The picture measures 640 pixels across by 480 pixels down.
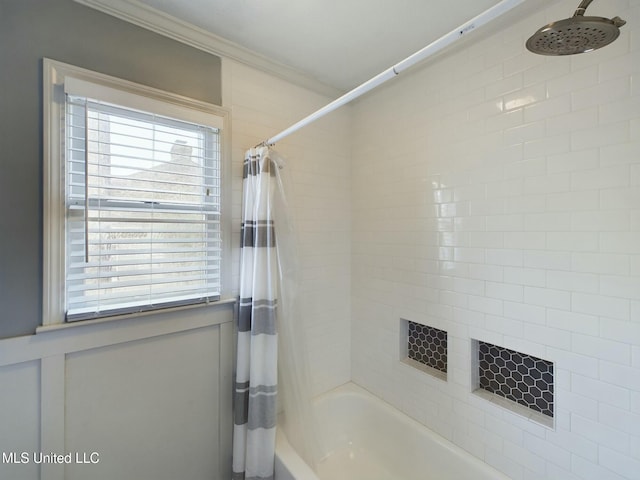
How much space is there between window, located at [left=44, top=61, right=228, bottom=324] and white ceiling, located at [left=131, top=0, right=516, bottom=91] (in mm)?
407

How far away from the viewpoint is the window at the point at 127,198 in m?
1.13

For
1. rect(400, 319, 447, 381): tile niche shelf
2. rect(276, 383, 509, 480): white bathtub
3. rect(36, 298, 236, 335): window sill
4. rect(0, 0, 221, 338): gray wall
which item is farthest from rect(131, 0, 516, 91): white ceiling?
rect(276, 383, 509, 480): white bathtub

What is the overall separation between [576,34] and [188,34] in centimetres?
158

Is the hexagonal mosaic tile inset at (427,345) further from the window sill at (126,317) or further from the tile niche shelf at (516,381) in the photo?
the window sill at (126,317)

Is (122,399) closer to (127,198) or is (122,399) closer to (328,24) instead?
(127,198)

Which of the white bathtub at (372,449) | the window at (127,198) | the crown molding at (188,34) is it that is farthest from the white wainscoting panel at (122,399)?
the crown molding at (188,34)

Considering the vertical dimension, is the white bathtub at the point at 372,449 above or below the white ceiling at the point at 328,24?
below

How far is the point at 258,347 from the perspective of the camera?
1436 mm

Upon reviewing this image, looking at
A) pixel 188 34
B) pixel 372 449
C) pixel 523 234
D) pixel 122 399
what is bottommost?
pixel 372 449

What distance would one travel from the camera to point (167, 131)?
54.6 inches

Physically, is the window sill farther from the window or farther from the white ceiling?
the white ceiling

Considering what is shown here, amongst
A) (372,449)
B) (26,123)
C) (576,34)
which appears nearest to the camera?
(576,34)

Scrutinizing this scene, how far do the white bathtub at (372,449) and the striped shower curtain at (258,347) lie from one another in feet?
0.47

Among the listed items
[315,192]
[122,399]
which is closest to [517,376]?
[315,192]
